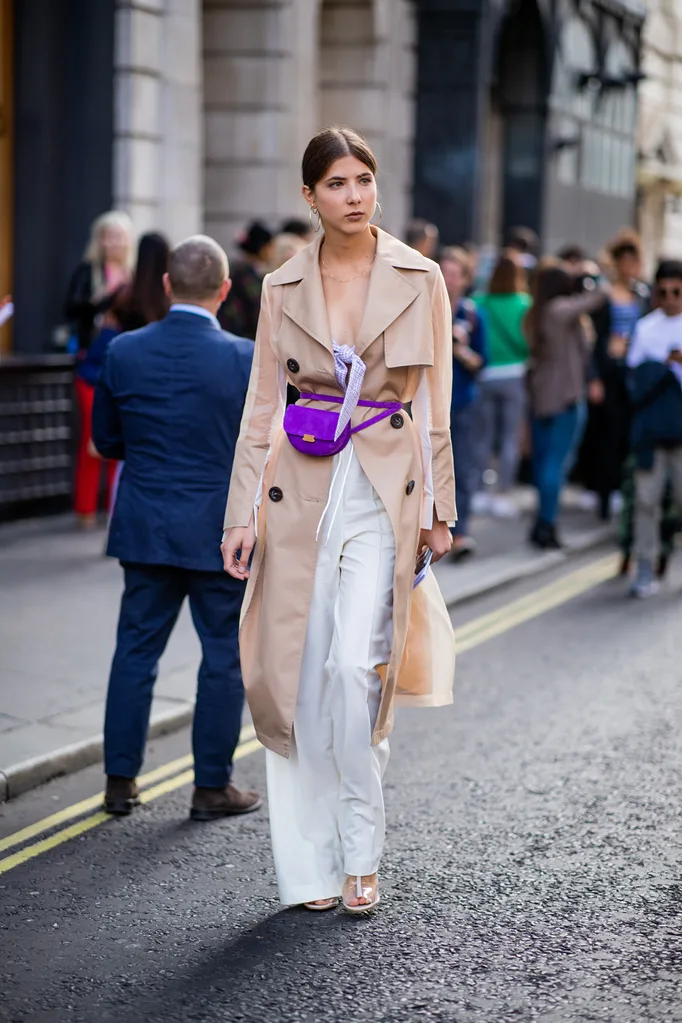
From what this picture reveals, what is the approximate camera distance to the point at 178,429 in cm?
527

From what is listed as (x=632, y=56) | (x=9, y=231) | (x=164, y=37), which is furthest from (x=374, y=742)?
(x=632, y=56)

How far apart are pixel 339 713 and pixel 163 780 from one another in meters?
1.61

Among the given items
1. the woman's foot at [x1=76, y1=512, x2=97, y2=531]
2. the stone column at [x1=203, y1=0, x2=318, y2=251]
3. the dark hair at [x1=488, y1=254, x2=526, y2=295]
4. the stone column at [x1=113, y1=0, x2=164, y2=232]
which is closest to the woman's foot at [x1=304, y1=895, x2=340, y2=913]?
the woman's foot at [x1=76, y1=512, x2=97, y2=531]

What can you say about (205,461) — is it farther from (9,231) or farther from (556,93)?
(556,93)

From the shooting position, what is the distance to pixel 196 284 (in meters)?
5.23

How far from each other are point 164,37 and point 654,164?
54.2 feet

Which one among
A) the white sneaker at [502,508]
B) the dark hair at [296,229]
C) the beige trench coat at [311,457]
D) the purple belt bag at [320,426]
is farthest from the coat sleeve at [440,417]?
the white sneaker at [502,508]

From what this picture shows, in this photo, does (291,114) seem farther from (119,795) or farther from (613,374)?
(119,795)

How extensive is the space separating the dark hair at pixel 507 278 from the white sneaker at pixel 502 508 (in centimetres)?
160

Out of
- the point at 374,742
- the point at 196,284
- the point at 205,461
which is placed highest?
the point at 196,284

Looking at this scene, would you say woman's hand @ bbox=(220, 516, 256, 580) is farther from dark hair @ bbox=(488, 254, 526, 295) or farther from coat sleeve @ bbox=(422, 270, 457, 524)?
dark hair @ bbox=(488, 254, 526, 295)

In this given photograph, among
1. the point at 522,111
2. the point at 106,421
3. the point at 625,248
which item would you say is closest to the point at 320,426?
the point at 106,421

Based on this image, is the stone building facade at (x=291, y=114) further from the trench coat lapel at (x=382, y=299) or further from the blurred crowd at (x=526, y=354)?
the trench coat lapel at (x=382, y=299)

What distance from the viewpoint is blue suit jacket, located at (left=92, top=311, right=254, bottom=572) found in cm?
524
